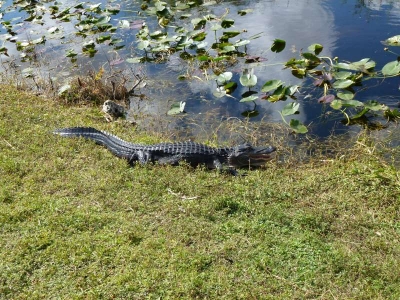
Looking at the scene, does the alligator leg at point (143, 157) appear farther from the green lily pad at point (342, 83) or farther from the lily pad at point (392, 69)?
the lily pad at point (392, 69)

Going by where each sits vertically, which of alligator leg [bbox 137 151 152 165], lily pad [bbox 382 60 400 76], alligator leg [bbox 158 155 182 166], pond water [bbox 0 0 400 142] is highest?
lily pad [bbox 382 60 400 76]

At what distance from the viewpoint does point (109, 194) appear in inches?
148

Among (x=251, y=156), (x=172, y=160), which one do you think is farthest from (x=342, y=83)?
(x=172, y=160)

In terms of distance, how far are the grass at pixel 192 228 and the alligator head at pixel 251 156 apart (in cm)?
12

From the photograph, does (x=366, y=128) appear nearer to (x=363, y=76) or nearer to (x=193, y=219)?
(x=363, y=76)

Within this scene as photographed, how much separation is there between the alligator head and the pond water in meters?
0.87

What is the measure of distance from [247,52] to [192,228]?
4379mm

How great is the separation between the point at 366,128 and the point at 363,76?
1.22m

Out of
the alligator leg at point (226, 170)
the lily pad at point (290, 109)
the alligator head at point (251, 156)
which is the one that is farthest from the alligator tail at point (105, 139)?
the lily pad at point (290, 109)

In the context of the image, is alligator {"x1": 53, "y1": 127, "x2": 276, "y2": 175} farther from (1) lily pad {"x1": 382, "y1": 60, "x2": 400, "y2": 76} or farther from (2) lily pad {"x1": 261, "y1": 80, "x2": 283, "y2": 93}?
(1) lily pad {"x1": 382, "y1": 60, "x2": 400, "y2": 76}

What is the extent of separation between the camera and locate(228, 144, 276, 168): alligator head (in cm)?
453

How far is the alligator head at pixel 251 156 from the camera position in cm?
453

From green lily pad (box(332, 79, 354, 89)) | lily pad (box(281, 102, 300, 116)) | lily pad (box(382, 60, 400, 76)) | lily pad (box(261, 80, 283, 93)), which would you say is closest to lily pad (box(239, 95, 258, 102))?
lily pad (box(261, 80, 283, 93))

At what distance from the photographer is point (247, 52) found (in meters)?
7.02
